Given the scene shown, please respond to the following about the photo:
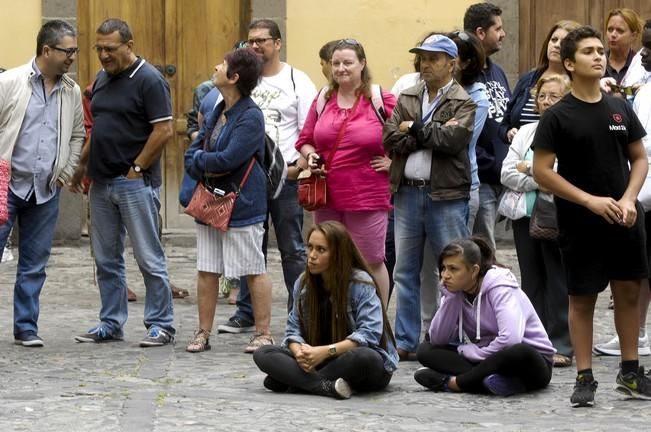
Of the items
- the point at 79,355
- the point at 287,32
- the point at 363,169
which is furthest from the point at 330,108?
the point at 287,32

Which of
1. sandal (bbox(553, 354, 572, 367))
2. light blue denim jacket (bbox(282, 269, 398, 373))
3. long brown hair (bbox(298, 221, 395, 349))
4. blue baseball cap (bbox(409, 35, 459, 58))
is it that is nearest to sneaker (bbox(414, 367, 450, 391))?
light blue denim jacket (bbox(282, 269, 398, 373))

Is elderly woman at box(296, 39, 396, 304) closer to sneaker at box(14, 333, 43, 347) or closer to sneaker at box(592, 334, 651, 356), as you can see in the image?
sneaker at box(592, 334, 651, 356)

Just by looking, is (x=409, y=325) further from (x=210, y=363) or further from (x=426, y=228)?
(x=210, y=363)

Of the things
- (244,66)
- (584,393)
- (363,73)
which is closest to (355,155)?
(363,73)

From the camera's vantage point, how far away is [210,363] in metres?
9.44

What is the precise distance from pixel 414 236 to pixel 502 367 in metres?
1.36

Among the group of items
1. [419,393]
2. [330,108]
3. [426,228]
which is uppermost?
[330,108]

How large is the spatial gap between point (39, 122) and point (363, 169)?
1.97 meters

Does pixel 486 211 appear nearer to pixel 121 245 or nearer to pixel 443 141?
pixel 443 141

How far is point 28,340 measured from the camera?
10047mm

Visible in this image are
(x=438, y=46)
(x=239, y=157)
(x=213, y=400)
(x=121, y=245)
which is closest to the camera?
(x=213, y=400)

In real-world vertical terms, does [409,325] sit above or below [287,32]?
below

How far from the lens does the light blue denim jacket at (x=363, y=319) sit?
8.48 meters

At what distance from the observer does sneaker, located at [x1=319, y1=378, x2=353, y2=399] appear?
828cm
